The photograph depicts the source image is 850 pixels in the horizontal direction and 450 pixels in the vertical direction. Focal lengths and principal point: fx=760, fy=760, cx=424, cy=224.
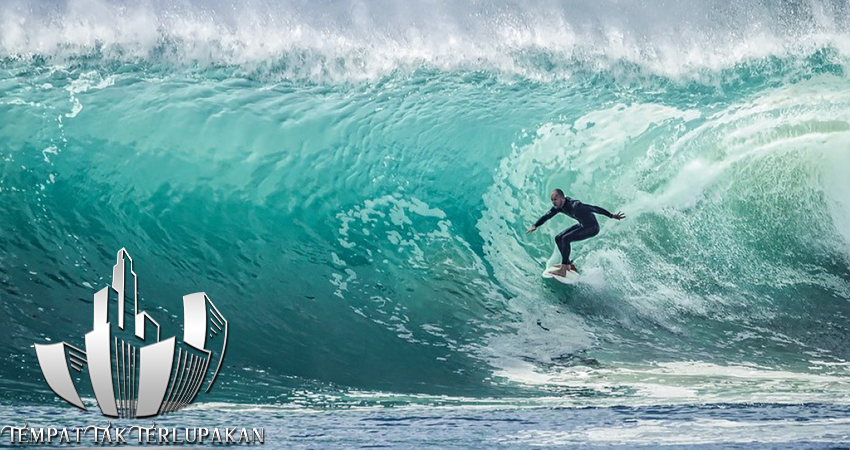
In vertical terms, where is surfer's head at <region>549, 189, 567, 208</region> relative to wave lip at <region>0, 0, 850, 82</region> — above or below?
below

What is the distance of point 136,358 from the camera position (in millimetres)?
4879

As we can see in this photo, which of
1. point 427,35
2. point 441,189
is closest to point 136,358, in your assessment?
point 441,189

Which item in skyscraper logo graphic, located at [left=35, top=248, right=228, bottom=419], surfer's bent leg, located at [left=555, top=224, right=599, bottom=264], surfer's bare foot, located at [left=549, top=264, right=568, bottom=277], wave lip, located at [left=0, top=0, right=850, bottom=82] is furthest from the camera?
wave lip, located at [left=0, top=0, right=850, bottom=82]

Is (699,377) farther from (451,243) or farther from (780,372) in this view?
(451,243)

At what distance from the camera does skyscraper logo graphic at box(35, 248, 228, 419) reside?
4430mm

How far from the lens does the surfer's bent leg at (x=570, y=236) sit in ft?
18.8

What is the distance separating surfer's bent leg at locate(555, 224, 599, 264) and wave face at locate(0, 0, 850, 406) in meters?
0.28

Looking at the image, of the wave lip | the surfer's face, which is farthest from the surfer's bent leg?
the wave lip

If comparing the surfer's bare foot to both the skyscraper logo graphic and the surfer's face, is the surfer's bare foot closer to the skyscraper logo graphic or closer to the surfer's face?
the surfer's face

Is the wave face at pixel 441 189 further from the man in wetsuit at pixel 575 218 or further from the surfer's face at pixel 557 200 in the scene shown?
the surfer's face at pixel 557 200

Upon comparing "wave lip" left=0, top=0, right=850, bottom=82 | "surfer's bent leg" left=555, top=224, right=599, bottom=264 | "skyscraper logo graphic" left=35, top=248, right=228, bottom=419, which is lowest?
"skyscraper logo graphic" left=35, top=248, right=228, bottom=419

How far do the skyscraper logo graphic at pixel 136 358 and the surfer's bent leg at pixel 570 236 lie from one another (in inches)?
101

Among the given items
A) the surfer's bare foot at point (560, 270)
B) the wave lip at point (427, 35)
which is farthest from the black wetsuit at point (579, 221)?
the wave lip at point (427, 35)

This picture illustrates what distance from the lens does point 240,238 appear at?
5.90 metres
